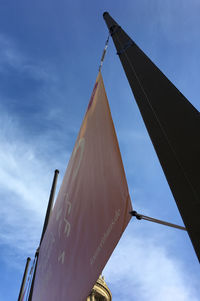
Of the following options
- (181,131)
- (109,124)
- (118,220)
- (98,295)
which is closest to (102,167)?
(109,124)

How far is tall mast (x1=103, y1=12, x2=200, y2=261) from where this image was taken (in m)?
1.54

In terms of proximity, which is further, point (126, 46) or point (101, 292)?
point (101, 292)

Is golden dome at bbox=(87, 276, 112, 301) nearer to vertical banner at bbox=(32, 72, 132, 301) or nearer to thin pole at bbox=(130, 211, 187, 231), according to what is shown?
vertical banner at bbox=(32, 72, 132, 301)

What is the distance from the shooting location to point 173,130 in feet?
6.19

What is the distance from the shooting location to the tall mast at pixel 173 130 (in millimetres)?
1543

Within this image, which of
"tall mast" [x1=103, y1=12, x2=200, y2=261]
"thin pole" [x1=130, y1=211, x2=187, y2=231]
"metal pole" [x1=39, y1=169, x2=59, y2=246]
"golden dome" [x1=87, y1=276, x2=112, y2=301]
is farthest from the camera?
"golden dome" [x1=87, y1=276, x2=112, y2=301]

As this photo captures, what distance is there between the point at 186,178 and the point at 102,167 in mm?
1096

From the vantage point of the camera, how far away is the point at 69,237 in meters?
3.03

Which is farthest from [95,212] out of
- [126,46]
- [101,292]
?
[101,292]

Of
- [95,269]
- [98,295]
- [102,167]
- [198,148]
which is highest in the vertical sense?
[98,295]

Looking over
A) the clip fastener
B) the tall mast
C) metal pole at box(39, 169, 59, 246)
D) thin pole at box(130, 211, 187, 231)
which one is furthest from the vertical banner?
metal pole at box(39, 169, 59, 246)

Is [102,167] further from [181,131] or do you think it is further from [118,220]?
[181,131]

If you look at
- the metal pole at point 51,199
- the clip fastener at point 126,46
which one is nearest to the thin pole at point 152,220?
the clip fastener at point 126,46

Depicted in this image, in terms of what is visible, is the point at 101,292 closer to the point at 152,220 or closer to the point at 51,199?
the point at 51,199
